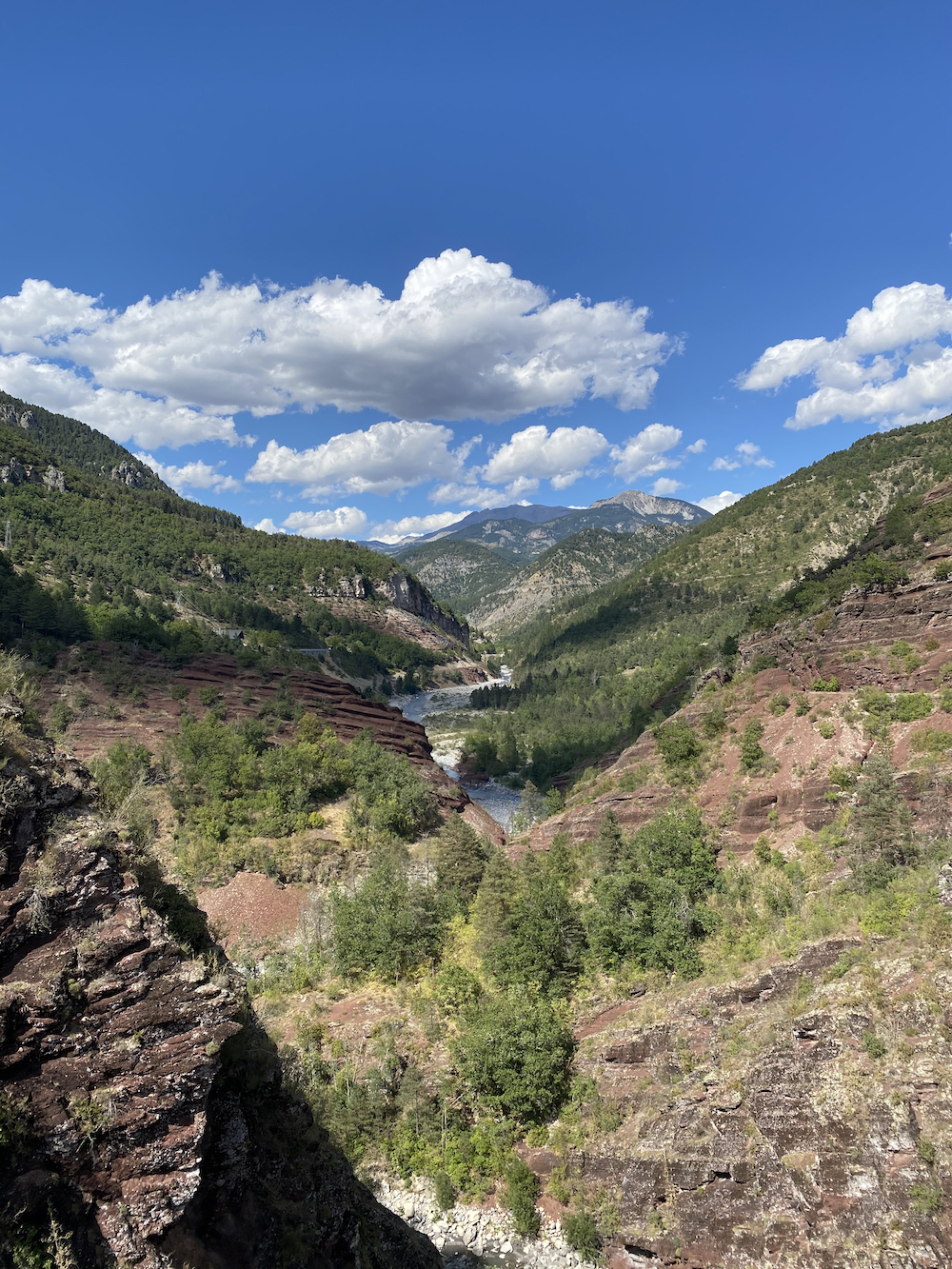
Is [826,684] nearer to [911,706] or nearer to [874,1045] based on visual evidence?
[911,706]

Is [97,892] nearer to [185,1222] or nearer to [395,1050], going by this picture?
[185,1222]

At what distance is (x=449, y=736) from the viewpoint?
5359 inches

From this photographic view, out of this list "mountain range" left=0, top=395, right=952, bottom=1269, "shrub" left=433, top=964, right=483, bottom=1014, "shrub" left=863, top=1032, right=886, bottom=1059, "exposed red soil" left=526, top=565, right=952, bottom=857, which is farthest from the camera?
"exposed red soil" left=526, top=565, right=952, bottom=857

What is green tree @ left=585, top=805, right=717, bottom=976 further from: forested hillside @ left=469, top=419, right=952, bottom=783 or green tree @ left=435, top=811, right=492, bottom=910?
forested hillside @ left=469, top=419, right=952, bottom=783

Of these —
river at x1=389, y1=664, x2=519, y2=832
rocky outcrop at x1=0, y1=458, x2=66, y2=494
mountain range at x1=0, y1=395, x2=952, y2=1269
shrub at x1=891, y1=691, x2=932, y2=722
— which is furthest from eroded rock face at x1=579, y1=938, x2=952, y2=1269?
rocky outcrop at x1=0, y1=458, x2=66, y2=494

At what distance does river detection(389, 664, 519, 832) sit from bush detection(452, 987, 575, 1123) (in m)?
49.2

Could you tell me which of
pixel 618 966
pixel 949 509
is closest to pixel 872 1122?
pixel 618 966

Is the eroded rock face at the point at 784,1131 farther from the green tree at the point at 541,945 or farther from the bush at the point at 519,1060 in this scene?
the green tree at the point at 541,945

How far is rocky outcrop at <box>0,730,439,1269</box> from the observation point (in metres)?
9.81

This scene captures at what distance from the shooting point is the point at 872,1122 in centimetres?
1805

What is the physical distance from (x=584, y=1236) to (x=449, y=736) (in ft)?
374

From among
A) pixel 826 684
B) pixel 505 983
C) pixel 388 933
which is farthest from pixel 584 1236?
pixel 826 684

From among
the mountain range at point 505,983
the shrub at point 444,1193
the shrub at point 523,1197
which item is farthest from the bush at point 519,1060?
the shrub at point 444,1193

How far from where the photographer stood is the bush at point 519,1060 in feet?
86.7
